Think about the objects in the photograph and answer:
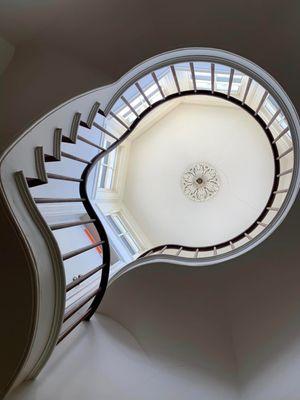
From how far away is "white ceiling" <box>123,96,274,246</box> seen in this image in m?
7.10

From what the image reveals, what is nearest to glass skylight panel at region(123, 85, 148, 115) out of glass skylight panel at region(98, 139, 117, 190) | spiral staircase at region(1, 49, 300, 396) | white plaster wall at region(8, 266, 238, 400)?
spiral staircase at region(1, 49, 300, 396)

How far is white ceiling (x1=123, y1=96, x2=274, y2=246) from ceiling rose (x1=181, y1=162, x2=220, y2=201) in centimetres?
12

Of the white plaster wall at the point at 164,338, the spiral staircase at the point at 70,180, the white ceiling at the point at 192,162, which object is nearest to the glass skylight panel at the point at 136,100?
the spiral staircase at the point at 70,180

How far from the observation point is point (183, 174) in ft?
24.7

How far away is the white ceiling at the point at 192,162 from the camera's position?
7.10 m

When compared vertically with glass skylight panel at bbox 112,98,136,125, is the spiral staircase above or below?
below

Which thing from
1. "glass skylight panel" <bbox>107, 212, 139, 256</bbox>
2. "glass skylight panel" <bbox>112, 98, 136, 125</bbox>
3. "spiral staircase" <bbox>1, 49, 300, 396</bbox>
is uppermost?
"glass skylight panel" <bbox>112, 98, 136, 125</bbox>

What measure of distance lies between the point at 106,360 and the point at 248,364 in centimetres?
151

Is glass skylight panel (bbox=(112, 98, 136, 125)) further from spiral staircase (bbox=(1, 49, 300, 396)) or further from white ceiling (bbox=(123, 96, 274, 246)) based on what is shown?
white ceiling (bbox=(123, 96, 274, 246))

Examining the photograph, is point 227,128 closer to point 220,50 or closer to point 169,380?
point 220,50

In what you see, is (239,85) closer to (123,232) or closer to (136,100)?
(136,100)

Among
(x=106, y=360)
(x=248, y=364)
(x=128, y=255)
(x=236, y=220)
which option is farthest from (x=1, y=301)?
(x=236, y=220)

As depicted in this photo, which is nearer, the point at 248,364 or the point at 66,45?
the point at 66,45

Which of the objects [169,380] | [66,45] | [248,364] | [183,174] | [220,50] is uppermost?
[66,45]
